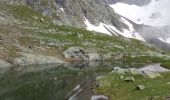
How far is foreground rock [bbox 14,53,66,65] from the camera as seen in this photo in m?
164

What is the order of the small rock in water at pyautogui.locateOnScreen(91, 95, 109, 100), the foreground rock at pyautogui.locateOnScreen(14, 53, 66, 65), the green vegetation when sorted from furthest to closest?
the foreground rock at pyautogui.locateOnScreen(14, 53, 66, 65) < the small rock in water at pyautogui.locateOnScreen(91, 95, 109, 100) < the green vegetation

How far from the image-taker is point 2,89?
8438cm

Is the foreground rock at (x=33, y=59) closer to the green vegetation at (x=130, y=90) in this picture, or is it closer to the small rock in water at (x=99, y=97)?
the green vegetation at (x=130, y=90)

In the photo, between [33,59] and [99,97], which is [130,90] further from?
[33,59]

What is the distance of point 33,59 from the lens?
17175 cm

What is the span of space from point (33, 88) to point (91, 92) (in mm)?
15730

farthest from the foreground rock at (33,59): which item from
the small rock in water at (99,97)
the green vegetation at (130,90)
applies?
the small rock in water at (99,97)

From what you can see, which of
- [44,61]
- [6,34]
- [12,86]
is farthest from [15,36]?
[12,86]

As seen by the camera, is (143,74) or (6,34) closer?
(143,74)

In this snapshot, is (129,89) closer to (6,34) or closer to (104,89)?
(104,89)

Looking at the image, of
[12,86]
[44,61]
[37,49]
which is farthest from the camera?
[37,49]

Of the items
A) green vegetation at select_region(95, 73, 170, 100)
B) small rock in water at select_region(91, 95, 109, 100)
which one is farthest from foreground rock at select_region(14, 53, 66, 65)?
small rock in water at select_region(91, 95, 109, 100)

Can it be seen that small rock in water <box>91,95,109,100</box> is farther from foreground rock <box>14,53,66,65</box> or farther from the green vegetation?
foreground rock <box>14,53,66,65</box>

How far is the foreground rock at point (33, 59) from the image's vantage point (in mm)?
164262
